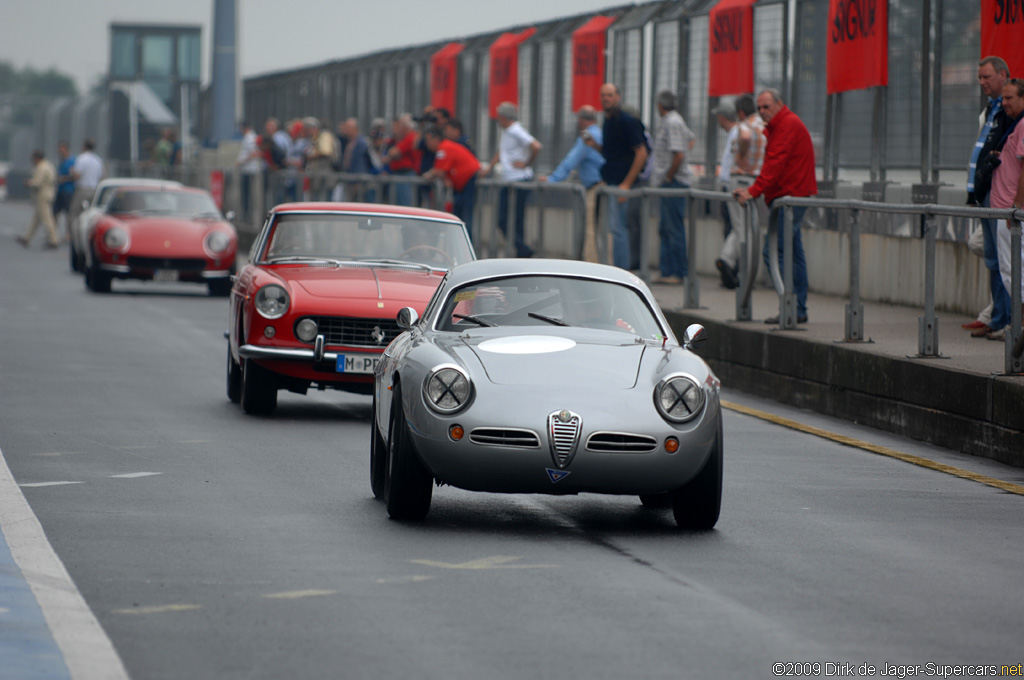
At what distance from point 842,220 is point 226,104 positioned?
2375 cm

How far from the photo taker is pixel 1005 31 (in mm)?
14586

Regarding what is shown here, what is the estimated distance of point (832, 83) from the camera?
1867 cm

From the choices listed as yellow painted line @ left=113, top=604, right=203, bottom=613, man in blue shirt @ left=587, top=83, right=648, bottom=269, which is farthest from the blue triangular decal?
man in blue shirt @ left=587, top=83, right=648, bottom=269

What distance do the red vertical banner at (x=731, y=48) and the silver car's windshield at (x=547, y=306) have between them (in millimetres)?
12563

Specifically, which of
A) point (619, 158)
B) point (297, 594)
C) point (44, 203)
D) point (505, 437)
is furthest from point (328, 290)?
point (44, 203)

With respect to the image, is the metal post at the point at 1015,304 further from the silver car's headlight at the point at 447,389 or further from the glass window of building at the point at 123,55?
the glass window of building at the point at 123,55

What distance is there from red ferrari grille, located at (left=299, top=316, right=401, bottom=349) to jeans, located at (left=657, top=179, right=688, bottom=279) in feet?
23.0

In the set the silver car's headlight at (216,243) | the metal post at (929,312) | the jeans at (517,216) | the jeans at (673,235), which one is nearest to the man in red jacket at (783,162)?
the metal post at (929,312)

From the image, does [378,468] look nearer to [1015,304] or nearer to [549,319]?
[549,319]

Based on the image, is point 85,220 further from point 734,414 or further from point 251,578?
point 251,578

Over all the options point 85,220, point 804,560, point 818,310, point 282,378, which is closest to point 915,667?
point 804,560

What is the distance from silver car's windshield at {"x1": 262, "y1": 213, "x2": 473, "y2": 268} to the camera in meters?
12.8

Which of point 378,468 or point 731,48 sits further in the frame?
point 731,48

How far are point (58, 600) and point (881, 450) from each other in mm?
5950
